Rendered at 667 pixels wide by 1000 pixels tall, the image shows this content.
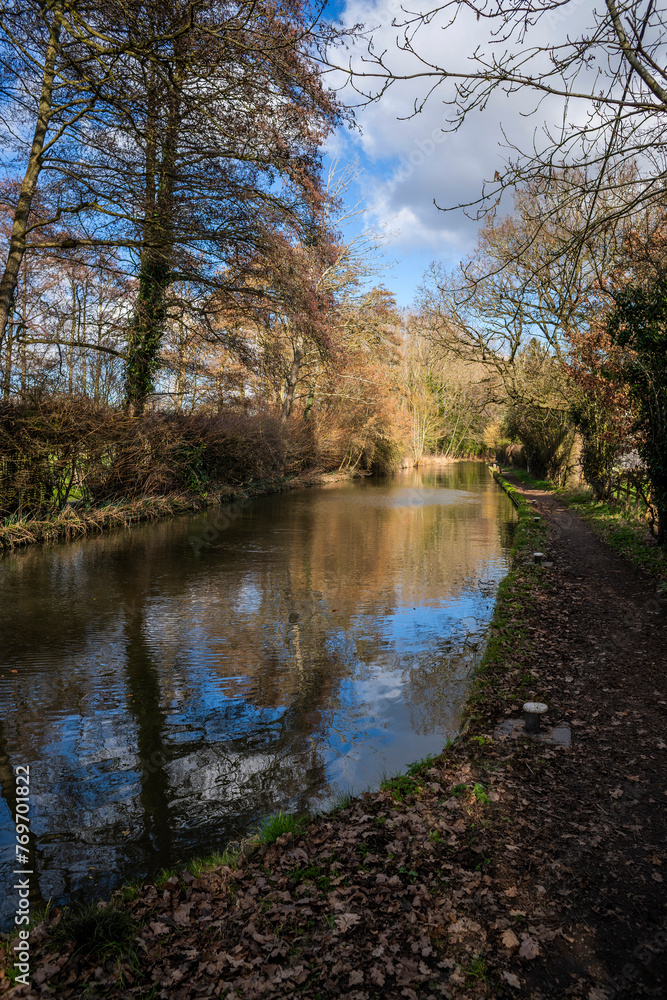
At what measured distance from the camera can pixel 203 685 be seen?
5.99 metres

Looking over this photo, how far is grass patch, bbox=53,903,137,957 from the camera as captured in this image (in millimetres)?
2750

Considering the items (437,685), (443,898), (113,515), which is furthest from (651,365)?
(113,515)

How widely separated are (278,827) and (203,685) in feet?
8.30

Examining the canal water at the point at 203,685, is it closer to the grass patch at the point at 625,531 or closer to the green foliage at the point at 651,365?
the grass patch at the point at 625,531

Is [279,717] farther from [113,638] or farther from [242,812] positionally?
[113,638]

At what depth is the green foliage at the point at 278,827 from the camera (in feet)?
11.8

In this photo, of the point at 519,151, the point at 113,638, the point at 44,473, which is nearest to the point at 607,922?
the point at 519,151

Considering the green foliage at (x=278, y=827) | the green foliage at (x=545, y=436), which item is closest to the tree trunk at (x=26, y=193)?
the green foliage at (x=278, y=827)

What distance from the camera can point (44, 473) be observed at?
39.7 feet

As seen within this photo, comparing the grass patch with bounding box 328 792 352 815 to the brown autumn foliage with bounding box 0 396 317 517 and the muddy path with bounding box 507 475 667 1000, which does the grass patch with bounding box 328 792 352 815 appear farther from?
the brown autumn foliage with bounding box 0 396 317 517

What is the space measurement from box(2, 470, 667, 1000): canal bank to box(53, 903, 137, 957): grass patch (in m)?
0.01

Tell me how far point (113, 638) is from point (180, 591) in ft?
7.41

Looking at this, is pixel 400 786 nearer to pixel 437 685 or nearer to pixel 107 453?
pixel 437 685

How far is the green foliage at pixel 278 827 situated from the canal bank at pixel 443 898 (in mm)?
72
